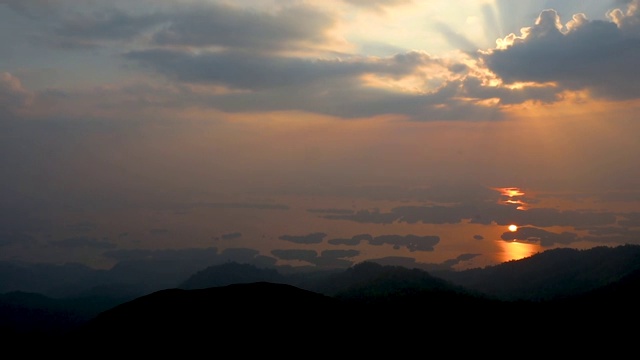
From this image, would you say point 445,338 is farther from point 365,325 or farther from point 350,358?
point 350,358

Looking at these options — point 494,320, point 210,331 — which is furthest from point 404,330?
point 210,331

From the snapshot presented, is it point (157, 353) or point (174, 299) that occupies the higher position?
point (174, 299)

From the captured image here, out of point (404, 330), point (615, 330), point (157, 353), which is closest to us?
point (157, 353)

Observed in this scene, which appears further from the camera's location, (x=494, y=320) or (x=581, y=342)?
(x=494, y=320)

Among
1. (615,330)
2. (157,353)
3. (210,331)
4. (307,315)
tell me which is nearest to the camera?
(157,353)

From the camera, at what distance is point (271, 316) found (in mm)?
154000

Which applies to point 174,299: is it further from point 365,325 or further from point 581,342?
point 581,342

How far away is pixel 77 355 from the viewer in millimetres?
142875

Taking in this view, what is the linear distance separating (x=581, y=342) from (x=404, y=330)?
174 ft

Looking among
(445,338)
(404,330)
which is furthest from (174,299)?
(445,338)

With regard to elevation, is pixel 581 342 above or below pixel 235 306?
below

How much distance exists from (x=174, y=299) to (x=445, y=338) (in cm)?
7653

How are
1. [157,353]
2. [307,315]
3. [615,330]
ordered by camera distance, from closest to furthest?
[157,353]
[307,315]
[615,330]

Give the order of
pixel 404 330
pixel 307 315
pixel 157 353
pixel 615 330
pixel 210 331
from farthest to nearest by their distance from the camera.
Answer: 1. pixel 615 330
2. pixel 404 330
3. pixel 307 315
4. pixel 210 331
5. pixel 157 353
